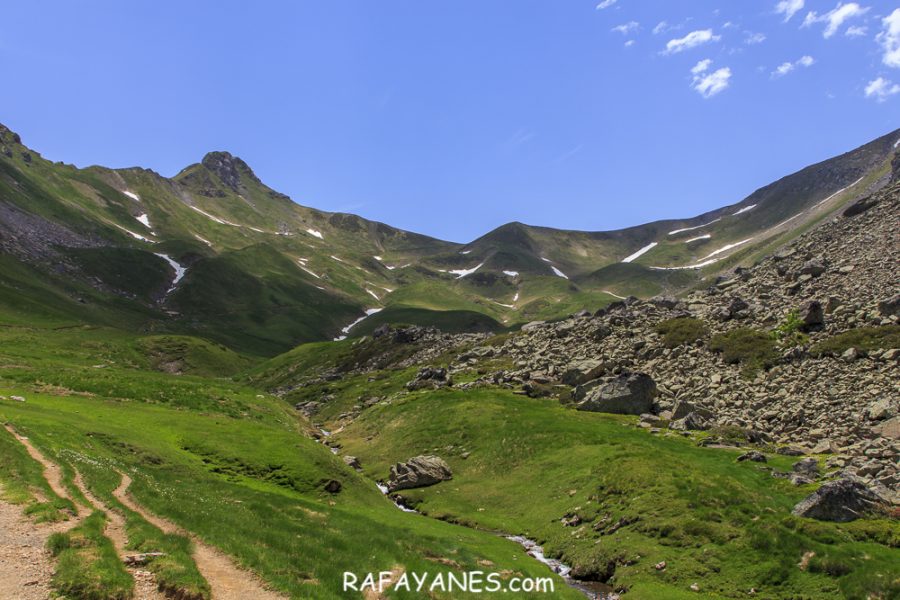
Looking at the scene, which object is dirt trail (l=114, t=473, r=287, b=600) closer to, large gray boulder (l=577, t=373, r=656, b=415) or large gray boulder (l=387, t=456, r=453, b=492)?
large gray boulder (l=387, t=456, r=453, b=492)

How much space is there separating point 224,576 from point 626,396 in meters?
59.9

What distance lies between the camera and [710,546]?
32156 millimetres

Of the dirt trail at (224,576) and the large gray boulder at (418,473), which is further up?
the dirt trail at (224,576)

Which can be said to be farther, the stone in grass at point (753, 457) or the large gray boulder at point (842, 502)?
the stone in grass at point (753, 457)

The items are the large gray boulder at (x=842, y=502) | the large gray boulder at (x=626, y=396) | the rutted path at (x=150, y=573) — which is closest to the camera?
the rutted path at (x=150, y=573)

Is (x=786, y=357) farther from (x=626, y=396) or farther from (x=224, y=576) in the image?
(x=224, y=576)

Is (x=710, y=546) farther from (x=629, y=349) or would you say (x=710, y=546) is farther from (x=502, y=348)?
(x=502, y=348)

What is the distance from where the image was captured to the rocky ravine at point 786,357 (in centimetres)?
4994

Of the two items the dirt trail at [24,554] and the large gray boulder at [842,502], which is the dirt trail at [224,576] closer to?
the dirt trail at [24,554]

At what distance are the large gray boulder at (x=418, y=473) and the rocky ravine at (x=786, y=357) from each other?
82.3 feet

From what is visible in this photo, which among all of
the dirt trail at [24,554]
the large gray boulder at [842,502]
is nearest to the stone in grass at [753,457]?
the large gray boulder at [842,502]

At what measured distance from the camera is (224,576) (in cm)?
1980

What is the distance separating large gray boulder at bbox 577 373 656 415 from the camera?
7038 centimetres

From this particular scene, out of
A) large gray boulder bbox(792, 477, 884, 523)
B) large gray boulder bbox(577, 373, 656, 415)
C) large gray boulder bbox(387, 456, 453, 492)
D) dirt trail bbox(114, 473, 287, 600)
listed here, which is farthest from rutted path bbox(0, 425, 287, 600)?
large gray boulder bbox(577, 373, 656, 415)
